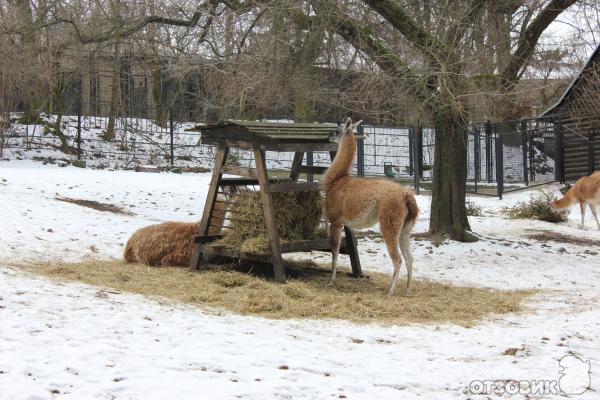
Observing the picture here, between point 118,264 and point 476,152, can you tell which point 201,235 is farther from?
point 476,152

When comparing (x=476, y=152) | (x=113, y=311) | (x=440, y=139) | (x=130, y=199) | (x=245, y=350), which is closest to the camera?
(x=245, y=350)

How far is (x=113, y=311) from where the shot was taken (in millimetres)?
6297

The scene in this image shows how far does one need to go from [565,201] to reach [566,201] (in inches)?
0.9

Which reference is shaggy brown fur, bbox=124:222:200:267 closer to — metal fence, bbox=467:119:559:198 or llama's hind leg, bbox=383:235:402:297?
llama's hind leg, bbox=383:235:402:297

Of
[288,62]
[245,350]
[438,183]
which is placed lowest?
[245,350]

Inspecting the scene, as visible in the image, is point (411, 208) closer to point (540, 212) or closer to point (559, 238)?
point (559, 238)

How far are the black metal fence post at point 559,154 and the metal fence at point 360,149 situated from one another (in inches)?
1.2

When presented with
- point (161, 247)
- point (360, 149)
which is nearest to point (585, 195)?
point (360, 149)

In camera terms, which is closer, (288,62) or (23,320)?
(23,320)

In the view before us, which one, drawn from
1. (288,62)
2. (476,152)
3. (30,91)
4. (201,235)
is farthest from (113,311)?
(30,91)

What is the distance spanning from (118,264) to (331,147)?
308 centimetres

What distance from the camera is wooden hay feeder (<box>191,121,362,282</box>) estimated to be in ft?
28.2

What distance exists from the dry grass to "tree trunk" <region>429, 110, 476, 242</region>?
3196mm

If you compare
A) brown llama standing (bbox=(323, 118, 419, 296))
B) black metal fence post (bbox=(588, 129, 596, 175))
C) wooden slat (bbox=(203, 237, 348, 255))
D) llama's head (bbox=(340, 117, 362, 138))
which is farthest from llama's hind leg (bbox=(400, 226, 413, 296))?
black metal fence post (bbox=(588, 129, 596, 175))
